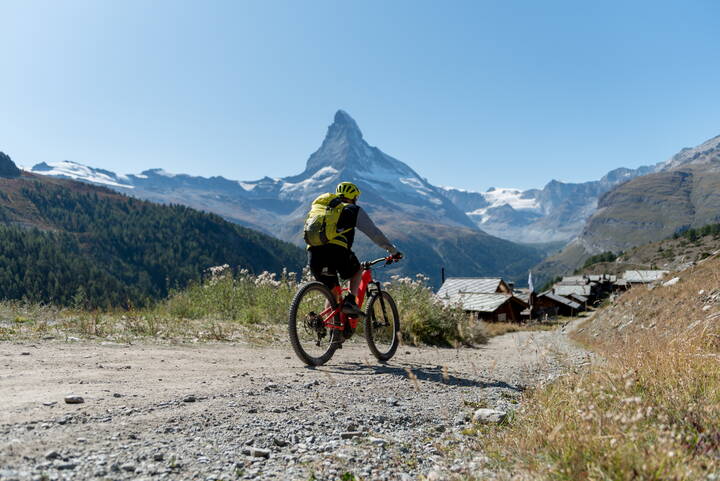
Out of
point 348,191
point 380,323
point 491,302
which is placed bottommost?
point 491,302

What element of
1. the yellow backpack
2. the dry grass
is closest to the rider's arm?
the yellow backpack

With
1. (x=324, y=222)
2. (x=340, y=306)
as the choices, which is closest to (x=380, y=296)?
(x=340, y=306)

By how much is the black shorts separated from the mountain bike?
0.58ft

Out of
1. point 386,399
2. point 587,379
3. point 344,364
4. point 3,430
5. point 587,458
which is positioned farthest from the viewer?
point 344,364

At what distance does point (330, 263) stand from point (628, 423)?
5063 mm

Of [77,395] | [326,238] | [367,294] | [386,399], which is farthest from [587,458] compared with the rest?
[367,294]

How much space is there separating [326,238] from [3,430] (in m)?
4.56

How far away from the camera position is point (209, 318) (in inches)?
470

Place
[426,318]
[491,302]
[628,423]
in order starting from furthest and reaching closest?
[491,302] < [426,318] < [628,423]

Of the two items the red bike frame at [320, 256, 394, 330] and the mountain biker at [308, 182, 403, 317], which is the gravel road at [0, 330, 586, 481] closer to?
the red bike frame at [320, 256, 394, 330]

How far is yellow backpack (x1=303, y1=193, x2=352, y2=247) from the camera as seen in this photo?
7.10 meters

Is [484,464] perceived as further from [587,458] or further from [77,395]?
[77,395]

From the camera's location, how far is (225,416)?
163 inches

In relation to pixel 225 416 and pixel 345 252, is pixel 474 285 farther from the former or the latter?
pixel 225 416
